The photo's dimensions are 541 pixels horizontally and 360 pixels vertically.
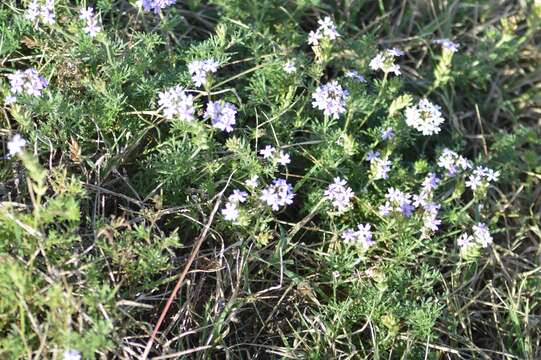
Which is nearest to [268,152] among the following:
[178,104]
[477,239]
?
[178,104]

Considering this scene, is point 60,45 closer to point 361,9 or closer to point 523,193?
point 361,9

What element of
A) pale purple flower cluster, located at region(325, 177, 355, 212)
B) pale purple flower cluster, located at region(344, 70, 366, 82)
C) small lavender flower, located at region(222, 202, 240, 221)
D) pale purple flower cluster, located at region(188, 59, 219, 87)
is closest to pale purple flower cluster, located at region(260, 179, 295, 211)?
small lavender flower, located at region(222, 202, 240, 221)

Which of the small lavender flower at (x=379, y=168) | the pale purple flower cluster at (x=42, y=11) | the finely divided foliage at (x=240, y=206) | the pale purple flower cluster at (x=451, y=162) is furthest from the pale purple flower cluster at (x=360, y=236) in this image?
the pale purple flower cluster at (x=42, y=11)

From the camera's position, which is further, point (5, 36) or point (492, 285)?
point (492, 285)

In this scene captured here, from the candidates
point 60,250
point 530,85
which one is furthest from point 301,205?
point 530,85

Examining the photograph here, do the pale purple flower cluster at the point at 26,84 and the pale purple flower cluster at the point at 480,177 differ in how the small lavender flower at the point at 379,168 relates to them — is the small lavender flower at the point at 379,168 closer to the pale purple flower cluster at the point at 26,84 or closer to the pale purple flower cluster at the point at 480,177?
the pale purple flower cluster at the point at 480,177

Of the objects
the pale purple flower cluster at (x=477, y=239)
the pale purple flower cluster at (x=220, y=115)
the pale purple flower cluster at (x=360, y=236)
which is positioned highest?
the pale purple flower cluster at (x=220, y=115)

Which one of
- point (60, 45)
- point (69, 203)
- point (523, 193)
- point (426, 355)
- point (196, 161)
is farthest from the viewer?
point (523, 193)
